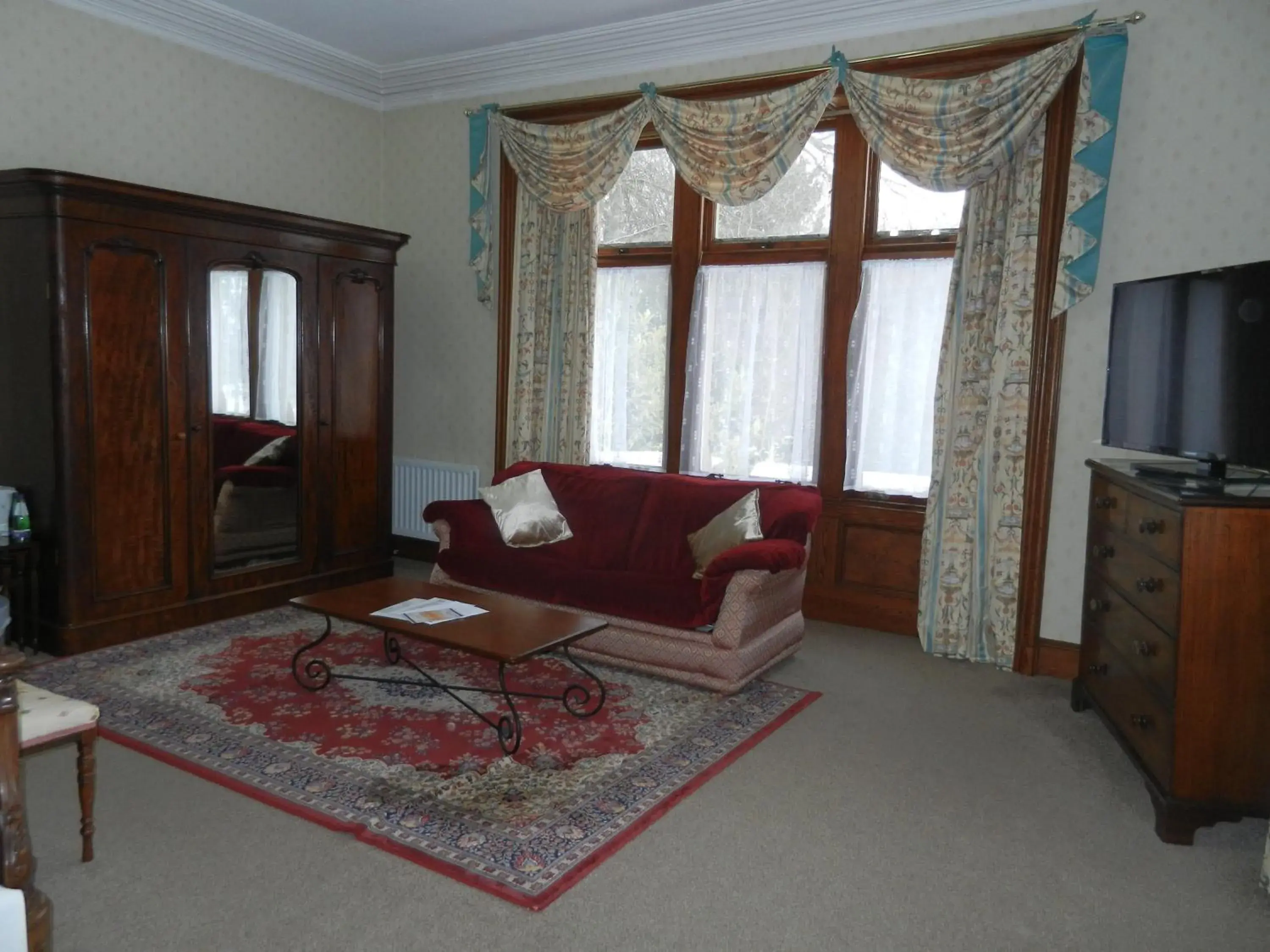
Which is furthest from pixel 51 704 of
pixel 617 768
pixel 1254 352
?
pixel 1254 352

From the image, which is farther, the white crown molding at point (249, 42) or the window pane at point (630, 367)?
the window pane at point (630, 367)

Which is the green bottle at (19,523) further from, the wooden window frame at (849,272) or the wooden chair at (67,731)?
the wooden window frame at (849,272)

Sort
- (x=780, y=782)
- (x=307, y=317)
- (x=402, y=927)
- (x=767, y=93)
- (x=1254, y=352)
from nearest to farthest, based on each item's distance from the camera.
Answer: (x=402, y=927), (x=1254, y=352), (x=780, y=782), (x=767, y=93), (x=307, y=317)

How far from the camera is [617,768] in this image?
317cm

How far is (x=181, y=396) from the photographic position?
448 centimetres

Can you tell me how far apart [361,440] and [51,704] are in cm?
314

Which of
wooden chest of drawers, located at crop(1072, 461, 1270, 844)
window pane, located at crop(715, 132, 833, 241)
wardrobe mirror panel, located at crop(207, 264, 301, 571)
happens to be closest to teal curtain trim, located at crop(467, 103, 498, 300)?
wardrobe mirror panel, located at crop(207, 264, 301, 571)

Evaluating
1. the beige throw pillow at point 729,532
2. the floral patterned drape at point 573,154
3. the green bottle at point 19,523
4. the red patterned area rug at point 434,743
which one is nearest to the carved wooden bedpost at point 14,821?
the red patterned area rug at point 434,743

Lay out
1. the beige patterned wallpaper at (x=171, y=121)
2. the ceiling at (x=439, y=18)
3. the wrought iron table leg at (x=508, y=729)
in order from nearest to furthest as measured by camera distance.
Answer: the wrought iron table leg at (x=508, y=729), the beige patterned wallpaper at (x=171, y=121), the ceiling at (x=439, y=18)

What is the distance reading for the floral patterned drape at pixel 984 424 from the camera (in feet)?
14.0

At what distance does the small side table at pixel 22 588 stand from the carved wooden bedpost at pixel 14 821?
2573 millimetres

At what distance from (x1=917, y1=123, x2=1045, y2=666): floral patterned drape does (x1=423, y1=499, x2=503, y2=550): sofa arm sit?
218 centimetres

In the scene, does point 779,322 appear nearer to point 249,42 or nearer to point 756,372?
point 756,372

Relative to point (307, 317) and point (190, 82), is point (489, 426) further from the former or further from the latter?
point (190, 82)
